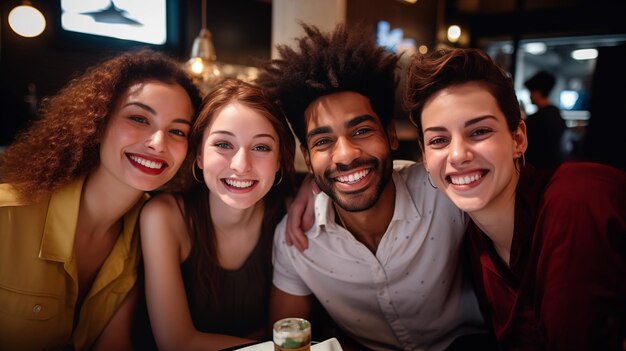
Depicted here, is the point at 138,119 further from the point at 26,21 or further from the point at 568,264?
the point at 26,21

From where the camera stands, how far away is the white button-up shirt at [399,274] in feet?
6.02

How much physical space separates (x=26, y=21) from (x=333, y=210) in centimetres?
452

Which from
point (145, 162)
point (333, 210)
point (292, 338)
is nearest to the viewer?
point (292, 338)

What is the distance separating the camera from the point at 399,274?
1838mm

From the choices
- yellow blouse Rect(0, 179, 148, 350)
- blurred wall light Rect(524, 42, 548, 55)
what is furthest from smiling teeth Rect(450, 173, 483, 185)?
blurred wall light Rect(524, 42, 548, 55)

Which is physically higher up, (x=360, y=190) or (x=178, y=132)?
(x=178, y=132)

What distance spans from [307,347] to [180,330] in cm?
72

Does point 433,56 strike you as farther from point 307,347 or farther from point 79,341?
point 79,341

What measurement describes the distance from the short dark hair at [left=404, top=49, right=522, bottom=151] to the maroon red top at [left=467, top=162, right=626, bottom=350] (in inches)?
10.6

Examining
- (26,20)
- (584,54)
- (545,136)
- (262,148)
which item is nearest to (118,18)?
(26,20)

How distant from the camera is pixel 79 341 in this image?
168 cm

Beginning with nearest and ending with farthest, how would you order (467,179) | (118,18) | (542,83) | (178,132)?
(467,179) < (178,132) < (542,83) < (118,18)

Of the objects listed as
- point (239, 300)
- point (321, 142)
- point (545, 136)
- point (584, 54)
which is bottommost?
point (239, 300)

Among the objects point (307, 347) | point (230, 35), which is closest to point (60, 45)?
point (230, 35)
